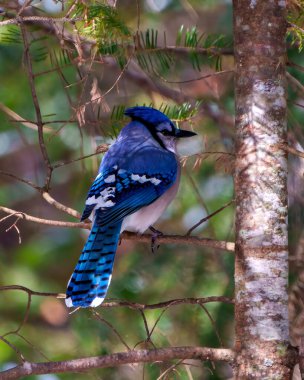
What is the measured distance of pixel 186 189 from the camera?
3.08m

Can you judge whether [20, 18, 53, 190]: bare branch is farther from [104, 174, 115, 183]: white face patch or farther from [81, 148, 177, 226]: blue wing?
[104, 174, 115, 183]: white face patch

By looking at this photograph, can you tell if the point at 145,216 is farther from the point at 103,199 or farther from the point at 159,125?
the point at 159,125

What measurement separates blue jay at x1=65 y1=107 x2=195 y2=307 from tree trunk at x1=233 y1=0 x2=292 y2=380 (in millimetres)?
423

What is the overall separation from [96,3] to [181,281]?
1201mm

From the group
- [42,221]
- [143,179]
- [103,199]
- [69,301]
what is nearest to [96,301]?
[69,301]

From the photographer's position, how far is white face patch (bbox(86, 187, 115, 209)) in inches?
90.5

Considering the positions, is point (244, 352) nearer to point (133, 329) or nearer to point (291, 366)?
point (291, 366)

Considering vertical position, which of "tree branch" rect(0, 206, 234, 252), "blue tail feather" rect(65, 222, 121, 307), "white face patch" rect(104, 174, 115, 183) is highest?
"white face patch" rect(104, 174, 115, 183)

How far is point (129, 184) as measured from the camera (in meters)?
2.53

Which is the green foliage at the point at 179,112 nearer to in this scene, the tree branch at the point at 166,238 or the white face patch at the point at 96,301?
the tree branch at the point at 166,238

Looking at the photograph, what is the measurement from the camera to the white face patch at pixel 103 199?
2.30m

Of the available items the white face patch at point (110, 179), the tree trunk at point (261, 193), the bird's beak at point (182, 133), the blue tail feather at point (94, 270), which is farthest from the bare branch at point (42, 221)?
the bird's beak at point (182, 133)

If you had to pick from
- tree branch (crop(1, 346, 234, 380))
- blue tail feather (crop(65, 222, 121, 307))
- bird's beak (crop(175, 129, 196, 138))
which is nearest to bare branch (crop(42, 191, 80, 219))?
blue tail feather (crop(65, 222, 121, 307))

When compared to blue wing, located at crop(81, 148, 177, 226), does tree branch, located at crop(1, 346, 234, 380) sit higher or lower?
lower
